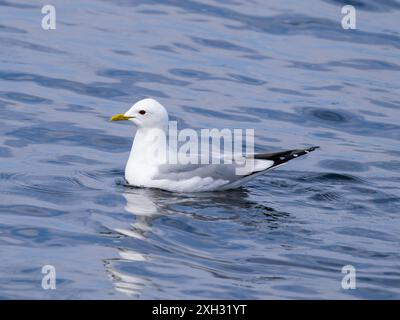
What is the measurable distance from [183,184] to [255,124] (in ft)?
10.4

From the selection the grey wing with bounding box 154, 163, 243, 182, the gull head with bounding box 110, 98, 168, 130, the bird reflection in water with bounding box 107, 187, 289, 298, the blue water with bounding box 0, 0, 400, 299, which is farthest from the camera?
the gull head with bounding box 110, 98, 168, 130

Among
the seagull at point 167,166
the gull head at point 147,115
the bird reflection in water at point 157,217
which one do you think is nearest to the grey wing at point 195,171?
the seagull at point 167,166

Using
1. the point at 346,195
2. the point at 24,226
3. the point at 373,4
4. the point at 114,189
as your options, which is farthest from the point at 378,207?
the point at 373,4

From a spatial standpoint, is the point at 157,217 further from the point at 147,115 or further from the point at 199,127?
the point at 199,127

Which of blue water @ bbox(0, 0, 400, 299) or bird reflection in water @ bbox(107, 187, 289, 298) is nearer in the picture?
bird reflection in water @ bbox(107, 187, 289, 298)

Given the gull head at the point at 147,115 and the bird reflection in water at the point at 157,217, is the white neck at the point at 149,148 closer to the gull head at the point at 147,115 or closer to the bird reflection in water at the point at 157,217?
the gull head at the point at 147,115

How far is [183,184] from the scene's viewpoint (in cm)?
1226

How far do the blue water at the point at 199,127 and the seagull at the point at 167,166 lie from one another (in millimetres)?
158

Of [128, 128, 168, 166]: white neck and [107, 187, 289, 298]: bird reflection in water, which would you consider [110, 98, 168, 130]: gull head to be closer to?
[128, 128, 168, 166]: white neck

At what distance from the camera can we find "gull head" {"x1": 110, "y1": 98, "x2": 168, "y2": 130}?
1266 centimetres

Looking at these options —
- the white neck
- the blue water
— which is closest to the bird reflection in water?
the blue water

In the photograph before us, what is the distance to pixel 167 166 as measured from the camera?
486 inches

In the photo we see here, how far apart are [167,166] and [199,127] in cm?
260
